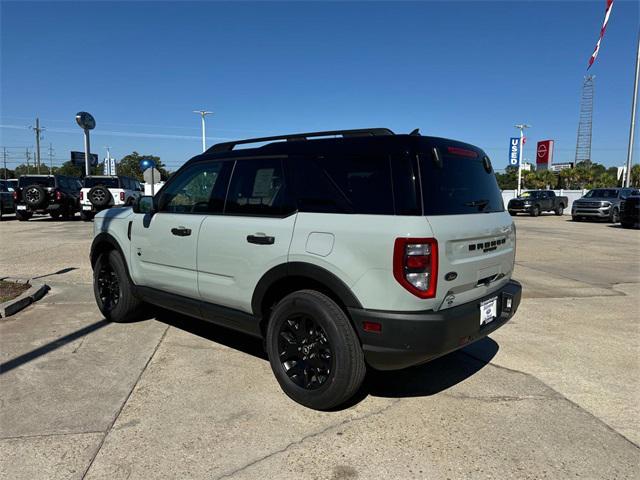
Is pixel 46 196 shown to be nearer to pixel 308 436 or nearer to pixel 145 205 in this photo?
pixel 145 205

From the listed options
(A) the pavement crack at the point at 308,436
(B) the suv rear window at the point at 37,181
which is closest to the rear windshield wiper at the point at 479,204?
(A) the pavement crack at the point at 308,436

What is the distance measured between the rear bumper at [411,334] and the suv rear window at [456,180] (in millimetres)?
662

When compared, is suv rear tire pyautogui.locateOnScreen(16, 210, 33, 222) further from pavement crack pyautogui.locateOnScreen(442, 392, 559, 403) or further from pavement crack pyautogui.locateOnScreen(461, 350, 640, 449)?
pavement crack pyautogui.locateOnScreen(442, 392, 559, 403)

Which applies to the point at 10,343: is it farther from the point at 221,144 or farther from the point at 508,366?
the point at 508,366

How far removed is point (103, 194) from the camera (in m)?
18.3

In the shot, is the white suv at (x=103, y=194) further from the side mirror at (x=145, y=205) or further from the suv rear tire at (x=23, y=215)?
the side mirror at (x=145, y=205)

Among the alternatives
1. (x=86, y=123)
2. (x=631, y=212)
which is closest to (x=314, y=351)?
(x=631, y=212)

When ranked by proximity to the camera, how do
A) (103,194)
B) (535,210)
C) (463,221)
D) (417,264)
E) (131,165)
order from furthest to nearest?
1. (131,165)
2. (535,210)
3. (103,194)
4. (463,221)
5. (417,264)

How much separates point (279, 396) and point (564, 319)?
404cm

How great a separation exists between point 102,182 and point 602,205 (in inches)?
955

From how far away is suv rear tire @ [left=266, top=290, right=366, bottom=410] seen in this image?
2963 mm

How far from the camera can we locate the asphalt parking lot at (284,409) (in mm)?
2594

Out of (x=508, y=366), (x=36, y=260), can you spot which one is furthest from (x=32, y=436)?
(x=36, y=260)

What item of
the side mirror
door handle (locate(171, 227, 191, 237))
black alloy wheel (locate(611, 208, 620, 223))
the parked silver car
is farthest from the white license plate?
black alloy wheel (locate(611, 208, 620, 223))
